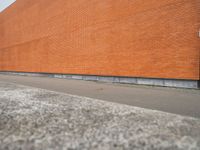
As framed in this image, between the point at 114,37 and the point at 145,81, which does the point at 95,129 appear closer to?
the point at 145,81

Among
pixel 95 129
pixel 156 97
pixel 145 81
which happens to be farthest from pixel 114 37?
pixel 95 129

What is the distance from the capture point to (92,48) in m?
11.8

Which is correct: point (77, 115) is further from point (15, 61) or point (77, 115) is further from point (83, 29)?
point (15, 61)

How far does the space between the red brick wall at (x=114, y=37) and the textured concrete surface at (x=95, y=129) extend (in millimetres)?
4989

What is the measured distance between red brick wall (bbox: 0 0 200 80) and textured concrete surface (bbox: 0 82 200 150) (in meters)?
4.99

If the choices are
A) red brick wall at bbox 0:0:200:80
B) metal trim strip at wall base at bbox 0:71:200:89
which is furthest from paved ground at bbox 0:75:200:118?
red brick wall at bbox 0:0:200:80

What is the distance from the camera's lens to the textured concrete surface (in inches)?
90.5

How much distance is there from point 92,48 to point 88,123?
29.5 feet

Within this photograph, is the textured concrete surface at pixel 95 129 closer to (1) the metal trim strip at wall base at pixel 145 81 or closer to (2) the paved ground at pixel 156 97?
(2) the paved ground at pixel 156 97

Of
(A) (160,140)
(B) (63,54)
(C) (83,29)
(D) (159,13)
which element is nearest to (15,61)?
(B) (63,54)

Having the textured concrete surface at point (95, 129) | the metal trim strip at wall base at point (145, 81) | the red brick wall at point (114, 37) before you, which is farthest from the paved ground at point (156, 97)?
the red brick wall at point (114, 37)

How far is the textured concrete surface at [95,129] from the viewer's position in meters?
2.30

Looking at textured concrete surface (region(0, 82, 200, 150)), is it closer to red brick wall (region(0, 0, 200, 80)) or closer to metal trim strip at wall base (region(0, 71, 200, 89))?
metal trim strip at wall base (region(0, 71, 200, 89))

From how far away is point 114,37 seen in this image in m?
10.4
